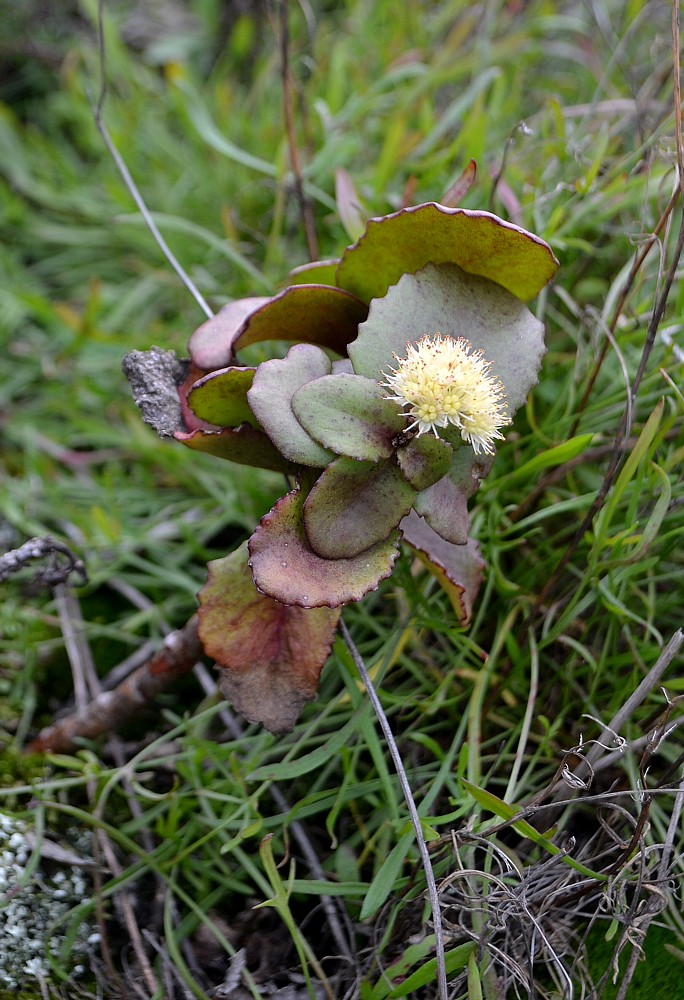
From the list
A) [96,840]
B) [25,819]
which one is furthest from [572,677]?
[25,819]

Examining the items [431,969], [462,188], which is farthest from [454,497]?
[431,969]

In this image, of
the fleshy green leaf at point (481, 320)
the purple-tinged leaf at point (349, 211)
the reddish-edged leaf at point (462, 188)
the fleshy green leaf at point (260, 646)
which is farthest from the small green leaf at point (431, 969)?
the purple-tinged leaf at point (349, 211)

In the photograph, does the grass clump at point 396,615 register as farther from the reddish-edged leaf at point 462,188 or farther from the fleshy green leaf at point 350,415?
the fleshy green leaf at point 350,415

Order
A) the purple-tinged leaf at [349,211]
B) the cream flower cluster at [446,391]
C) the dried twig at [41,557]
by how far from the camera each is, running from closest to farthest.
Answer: the cream flower cluster at [446,391] < the dried twig at [41,557] < the purple-tinged leaf at [349,211]

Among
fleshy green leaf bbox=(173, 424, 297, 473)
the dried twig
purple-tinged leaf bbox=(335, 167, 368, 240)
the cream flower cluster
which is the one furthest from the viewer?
purple-tinged leaf bbox=(335, 167, 368, 240)

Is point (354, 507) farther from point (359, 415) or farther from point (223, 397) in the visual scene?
point (223, 397)

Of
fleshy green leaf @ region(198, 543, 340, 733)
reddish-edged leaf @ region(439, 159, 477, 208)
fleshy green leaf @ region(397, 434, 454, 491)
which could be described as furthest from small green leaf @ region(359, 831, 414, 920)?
reddish-edged leaf @ region(439, 159, 477, 208)

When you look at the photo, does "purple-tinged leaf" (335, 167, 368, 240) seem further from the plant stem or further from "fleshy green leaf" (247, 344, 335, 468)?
the plant stem
